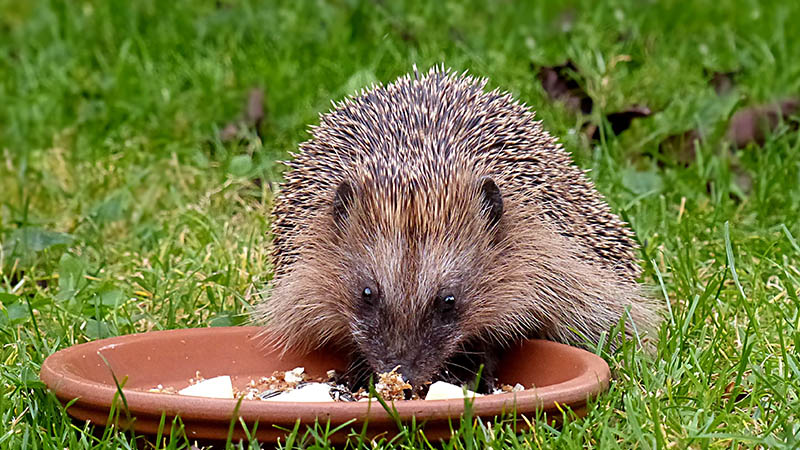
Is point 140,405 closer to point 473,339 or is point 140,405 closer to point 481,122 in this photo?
point 473,339

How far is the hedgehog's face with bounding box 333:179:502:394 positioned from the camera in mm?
3625

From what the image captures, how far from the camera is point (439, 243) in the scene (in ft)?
12.5

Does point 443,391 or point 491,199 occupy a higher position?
point 491,199

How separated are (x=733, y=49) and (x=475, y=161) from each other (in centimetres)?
427

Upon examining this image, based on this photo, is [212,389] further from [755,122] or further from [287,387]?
[755,122]

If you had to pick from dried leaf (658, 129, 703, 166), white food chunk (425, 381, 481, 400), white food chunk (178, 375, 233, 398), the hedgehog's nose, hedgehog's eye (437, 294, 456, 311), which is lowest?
white food chunk (425, 381, 481, 400)

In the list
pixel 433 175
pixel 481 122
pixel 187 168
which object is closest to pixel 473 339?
pixel 433 175

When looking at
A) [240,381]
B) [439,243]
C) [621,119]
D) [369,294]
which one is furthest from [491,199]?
[621,119]

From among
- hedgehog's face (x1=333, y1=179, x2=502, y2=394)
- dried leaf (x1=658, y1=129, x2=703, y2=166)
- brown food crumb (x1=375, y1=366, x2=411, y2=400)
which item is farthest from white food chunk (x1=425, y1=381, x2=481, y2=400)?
dried leaf (x1=658, y1=129, x2=703, y2=166)

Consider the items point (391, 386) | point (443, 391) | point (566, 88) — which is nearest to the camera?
point (391, 386)

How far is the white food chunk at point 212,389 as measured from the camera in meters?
3.82

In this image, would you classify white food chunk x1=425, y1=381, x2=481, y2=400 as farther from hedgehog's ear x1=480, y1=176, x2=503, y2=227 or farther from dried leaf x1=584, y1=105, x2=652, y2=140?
dried leaf x1=584, y1=105, x2=652, y2=140

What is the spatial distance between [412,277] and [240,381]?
90 cm

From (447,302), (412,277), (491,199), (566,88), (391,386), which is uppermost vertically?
(566,88)
